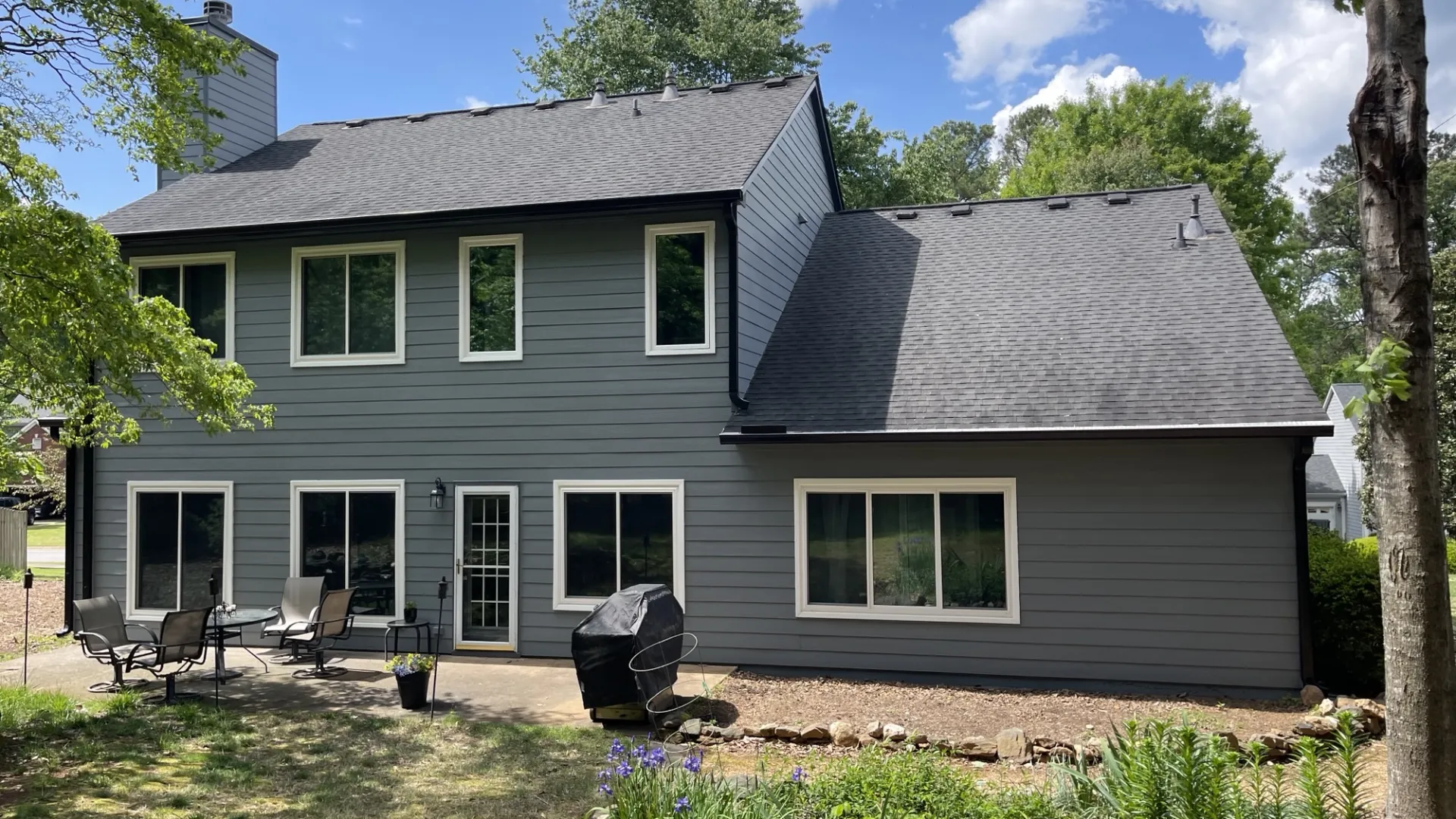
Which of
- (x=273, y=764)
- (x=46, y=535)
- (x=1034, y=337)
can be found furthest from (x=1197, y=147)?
(x=46, y=535)

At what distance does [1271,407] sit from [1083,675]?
305 cm

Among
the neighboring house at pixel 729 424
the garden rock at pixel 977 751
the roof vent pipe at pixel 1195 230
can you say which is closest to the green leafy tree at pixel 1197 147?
the roof vent pipe at pixel 1195 230

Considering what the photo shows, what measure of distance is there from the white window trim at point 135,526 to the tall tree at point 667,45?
17.0 m

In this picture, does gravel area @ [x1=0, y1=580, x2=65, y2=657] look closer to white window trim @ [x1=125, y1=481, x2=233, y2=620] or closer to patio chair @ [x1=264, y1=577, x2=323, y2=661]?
white window trim @ [x1=125, y1=481, x2=233, y2=620]

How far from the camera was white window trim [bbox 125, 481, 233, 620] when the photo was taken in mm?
11836

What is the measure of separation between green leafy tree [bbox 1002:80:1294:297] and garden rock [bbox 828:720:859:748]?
78.1 ft

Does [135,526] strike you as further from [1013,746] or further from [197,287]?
[1013,746]

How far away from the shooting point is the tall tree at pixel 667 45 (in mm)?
25500

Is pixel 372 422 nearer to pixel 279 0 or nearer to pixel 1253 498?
pixel 279 0

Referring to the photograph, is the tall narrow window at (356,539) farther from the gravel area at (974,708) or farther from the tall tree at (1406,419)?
the tall tree at (1406,419)

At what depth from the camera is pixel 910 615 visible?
32.9 feet

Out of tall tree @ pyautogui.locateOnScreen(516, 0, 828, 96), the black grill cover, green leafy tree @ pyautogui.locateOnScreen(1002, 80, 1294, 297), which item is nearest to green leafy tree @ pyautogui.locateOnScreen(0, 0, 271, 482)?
the black grill cover

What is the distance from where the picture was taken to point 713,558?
10500 millimetres

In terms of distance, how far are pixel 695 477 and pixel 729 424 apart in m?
0.69
